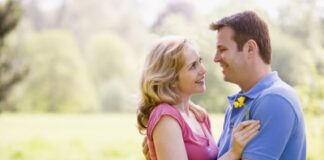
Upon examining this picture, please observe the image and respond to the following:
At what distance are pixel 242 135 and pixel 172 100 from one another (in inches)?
13.6

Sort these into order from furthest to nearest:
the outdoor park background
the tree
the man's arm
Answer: the tree < the outdoor park background < the man's arm

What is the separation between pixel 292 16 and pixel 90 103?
6366 millimetres

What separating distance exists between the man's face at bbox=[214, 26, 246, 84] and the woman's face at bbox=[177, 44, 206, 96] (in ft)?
0.55

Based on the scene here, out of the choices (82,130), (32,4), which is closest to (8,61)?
(82,130)

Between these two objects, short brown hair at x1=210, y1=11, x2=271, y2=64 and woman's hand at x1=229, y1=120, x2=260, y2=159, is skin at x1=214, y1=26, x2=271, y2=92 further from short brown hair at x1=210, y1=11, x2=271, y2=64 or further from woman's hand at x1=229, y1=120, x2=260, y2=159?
woman's hand at x1=229, y1=120, x2=260, y2=159

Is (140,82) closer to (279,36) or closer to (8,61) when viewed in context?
(279,36)

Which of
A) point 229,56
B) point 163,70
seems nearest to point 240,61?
point 229,56

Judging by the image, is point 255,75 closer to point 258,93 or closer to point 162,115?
point 258,93

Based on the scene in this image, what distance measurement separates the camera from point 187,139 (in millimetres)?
2086

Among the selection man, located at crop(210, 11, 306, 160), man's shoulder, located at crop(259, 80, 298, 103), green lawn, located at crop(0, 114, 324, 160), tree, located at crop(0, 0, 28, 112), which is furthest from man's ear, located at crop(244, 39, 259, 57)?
tree, located at crop(0, 0, 28, 112)

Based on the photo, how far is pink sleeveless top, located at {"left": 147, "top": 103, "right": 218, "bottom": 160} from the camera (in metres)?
2.05

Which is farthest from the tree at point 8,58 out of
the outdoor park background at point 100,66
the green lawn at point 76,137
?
the green lawn at point 76,137

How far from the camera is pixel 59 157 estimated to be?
8.55 metres

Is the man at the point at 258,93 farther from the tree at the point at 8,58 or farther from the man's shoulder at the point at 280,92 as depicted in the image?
the tree at the point at 8,58
